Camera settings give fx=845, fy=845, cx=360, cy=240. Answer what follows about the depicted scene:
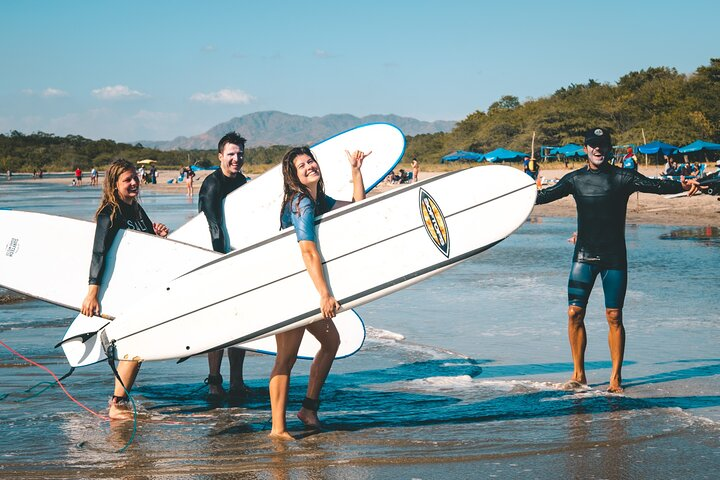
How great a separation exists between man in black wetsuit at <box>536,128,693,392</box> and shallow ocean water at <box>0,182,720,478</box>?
1.21 ft

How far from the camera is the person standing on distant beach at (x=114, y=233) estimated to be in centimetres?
509

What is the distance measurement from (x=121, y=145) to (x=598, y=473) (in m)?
159

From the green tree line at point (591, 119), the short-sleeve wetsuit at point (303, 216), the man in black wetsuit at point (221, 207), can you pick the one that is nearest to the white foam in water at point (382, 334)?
the man in black wetsuit at point (221, 207)

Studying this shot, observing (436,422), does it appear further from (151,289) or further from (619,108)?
(619,108)

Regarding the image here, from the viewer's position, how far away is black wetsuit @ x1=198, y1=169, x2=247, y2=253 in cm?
570

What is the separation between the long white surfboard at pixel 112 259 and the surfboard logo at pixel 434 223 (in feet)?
4.06

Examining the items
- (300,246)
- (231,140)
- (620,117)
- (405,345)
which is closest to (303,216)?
(300,246)

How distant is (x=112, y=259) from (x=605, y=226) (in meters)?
3.15

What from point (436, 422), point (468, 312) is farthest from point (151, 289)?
point (468, 312)

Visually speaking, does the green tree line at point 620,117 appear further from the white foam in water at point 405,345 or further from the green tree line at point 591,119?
the white foam in water at point 405,345

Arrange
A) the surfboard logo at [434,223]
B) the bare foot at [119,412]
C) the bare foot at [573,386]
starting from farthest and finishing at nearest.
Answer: the bare foot at [573,386] → the bare foot at [119,412] → the surfboard logo at [434,223]

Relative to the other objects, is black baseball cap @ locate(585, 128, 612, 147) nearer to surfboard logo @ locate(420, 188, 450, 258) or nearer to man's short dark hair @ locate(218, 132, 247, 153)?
surfboard logo @ locate(420, 188, 450, 258)

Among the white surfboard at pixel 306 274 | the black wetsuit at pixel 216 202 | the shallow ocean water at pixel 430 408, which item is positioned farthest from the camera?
the black wetsuit at pixel 216 202

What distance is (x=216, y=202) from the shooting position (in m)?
5.74
